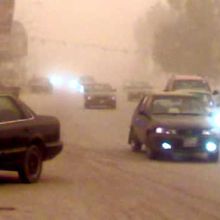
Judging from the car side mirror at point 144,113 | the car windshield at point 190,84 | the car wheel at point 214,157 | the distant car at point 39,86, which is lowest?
the distant car at point 39,86

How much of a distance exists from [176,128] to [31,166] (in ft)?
21.1

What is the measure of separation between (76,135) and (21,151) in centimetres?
1786

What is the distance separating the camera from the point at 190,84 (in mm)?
47031

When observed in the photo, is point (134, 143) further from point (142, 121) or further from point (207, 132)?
point (207, 132)

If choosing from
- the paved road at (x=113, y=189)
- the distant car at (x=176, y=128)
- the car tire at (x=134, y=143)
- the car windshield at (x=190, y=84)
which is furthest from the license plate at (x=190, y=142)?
the car windshield at (x=190, y=84)

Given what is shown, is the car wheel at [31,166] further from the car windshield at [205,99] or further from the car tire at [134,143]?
the car windshield at [205,99]

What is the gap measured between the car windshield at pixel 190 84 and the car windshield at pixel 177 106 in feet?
63.8

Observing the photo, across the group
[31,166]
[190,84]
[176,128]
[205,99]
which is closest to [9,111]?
[31,166]

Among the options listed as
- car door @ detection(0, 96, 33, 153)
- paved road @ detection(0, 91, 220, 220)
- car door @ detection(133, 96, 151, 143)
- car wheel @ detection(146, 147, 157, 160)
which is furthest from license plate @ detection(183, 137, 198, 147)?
car door @ detection(0, 96, 33, 153)

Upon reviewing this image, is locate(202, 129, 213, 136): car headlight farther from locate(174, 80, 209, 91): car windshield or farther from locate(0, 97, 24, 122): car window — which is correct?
locate(174, 80, 209, 91): car windshield

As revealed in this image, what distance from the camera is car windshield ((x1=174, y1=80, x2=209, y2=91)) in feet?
152

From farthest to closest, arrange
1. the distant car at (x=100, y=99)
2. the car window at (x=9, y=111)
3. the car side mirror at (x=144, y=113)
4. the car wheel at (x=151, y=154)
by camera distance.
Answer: the distant car at (x=100, y=99)
the car side mirror at (x=144, y=113)
the car wheel at (x=151, y=154)
the car window at (x=9, y=111)

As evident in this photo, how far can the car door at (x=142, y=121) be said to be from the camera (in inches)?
989

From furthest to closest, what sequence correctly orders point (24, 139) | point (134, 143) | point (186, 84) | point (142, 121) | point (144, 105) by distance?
point (186, 84), point (134, 143), point (144, 105), point (142, 121), point (24, 139)
